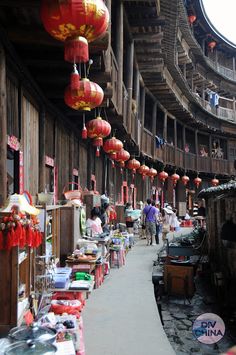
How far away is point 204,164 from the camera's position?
29.5 metres

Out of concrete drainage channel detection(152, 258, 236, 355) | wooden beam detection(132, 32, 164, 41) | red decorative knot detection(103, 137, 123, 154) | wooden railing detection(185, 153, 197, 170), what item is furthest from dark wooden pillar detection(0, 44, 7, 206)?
wooden railing detection(185, 153, 197, 170)

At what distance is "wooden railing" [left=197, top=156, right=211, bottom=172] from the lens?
29031 millimetres

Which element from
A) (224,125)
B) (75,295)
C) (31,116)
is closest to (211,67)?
(224,125)

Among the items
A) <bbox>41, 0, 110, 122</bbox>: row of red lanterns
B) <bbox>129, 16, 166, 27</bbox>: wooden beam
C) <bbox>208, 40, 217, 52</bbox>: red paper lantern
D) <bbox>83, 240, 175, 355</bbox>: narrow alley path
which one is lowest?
<bbox>83, 240, 175, 355</bbox>: narrow alley path

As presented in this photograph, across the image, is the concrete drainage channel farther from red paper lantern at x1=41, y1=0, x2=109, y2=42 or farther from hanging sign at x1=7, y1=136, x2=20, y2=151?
red paper lantern at x1=41, y1=0, x2=109, y2=42

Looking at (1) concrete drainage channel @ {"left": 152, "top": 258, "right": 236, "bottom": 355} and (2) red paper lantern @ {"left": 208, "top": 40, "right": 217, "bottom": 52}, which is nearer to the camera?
(1) concrete drainage channel @ {"left": 152, "top": 258, "right": 236, "bottom": 355}

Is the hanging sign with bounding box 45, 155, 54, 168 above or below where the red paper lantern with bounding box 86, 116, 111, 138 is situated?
below

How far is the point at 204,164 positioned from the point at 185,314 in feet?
67.9

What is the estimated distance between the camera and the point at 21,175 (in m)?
6.97

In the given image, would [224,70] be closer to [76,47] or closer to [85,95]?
[85,95]

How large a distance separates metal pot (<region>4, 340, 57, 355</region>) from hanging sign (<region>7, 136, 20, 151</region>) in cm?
354

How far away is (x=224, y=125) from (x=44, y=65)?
27662 millimetres

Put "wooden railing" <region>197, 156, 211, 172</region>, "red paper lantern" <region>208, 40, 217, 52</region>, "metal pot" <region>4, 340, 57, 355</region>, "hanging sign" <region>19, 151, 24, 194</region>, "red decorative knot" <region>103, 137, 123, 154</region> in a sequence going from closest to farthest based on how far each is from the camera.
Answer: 1. "metal pot" <region>4, 340, 57, 355</region>
2. "hanging sign" <region>19, 151, 24, 194</region>
3. "red decorative knot" <region>103, 137, 123, 154</region>
4. "wooden railing" <region>197, 156, 211, 172</region>
5. "red paper lantern" <region>208, 40, 217, 52</region>

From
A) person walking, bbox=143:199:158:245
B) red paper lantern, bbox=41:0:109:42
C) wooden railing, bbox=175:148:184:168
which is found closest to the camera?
red paper lantern, bbox=41:0:109:42
